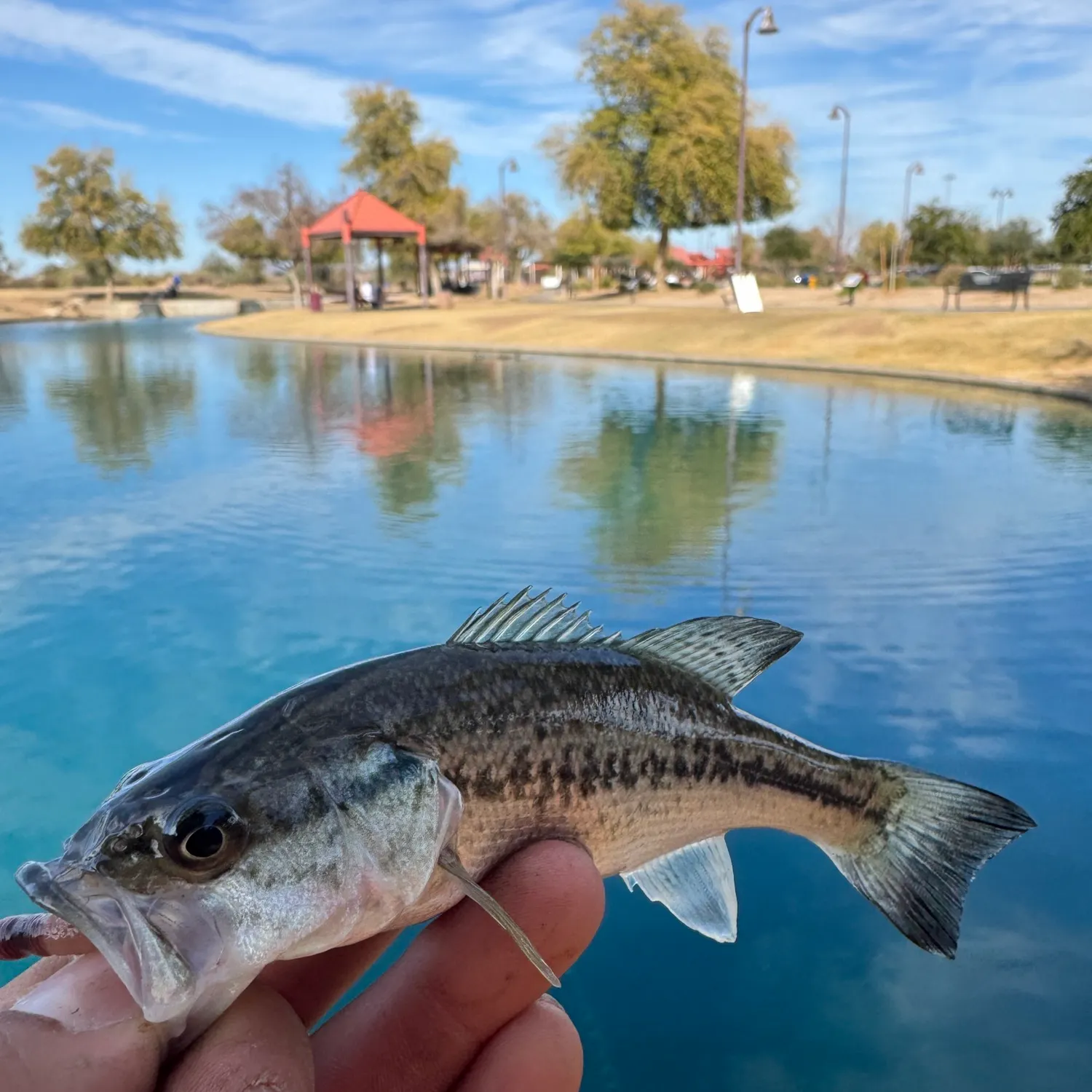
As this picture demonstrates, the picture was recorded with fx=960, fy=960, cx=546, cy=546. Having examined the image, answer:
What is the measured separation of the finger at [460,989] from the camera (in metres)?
1.50

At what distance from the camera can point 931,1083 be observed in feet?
10.3

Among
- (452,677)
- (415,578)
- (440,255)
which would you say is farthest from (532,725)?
(440,255)

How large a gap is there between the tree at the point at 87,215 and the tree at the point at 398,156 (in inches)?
641

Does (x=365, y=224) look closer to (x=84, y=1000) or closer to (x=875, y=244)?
(x=84, y=1000)

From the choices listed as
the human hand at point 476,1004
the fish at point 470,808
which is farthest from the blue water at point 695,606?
the human hand at point 476,1004

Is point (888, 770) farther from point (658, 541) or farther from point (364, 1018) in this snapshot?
point (658, 541)

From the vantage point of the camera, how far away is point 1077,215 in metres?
41.7

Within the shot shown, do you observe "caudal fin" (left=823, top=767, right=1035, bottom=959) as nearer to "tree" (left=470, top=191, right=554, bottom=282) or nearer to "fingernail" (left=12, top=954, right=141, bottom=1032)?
"fingernail" (left=12, top=954, right=141, bottom=1032)

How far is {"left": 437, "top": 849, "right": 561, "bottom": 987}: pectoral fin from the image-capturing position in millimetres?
1304

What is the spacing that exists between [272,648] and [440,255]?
57218 mm

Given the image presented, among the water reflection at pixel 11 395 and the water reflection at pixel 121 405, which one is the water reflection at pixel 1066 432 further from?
the water reflection at pixel 11 395

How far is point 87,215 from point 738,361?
5649cm

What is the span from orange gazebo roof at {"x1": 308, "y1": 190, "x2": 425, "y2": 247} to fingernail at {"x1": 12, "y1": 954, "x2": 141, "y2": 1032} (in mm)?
42693

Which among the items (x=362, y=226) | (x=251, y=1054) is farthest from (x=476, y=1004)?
(x=362, y=226)
